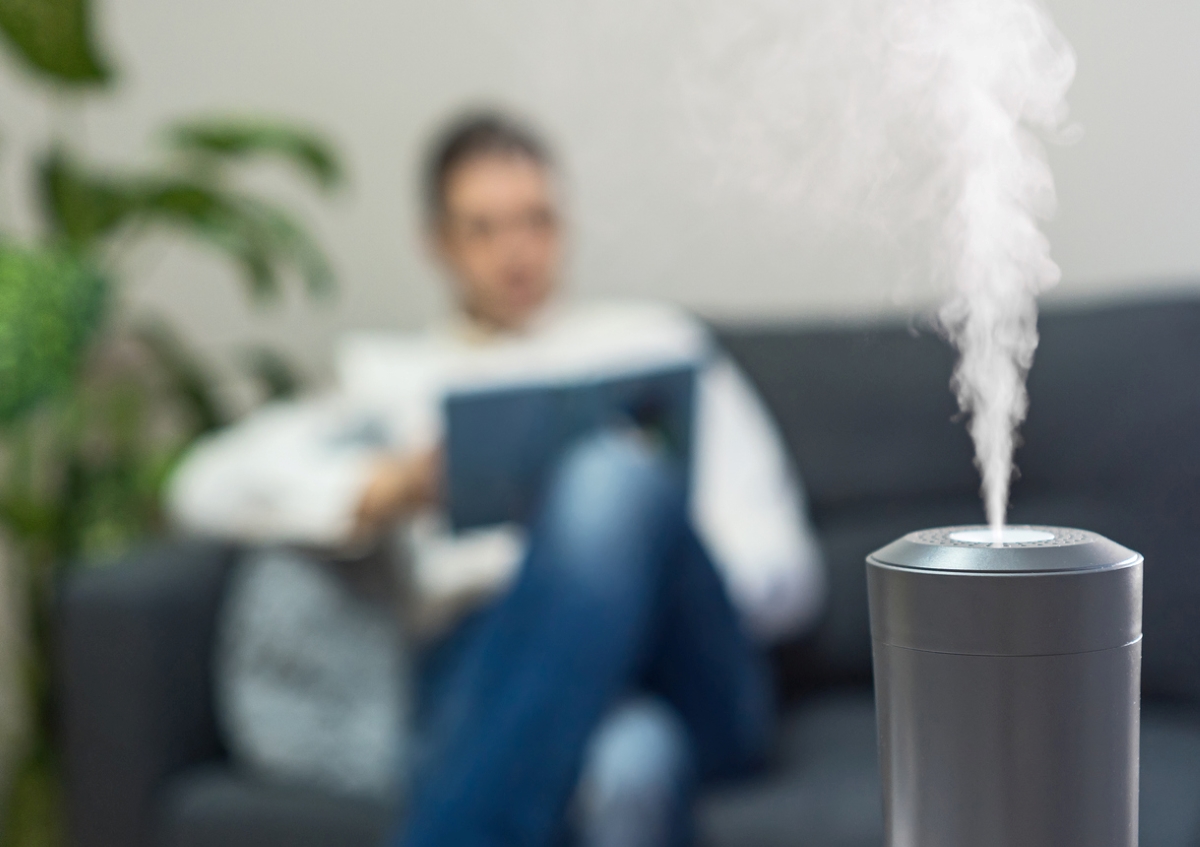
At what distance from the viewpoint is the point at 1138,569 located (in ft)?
1.16

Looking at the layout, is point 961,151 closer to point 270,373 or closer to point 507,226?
point 507,226

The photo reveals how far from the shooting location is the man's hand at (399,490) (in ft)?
4.62

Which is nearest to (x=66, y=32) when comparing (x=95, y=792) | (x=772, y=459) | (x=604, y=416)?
(x=604, y=416)

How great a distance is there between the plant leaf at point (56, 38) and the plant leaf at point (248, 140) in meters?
0.25

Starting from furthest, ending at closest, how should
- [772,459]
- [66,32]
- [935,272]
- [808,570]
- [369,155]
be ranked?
1. [369,155]
2. [772,459]
3. [808,570]
4. [66,32]
5. [935,272]

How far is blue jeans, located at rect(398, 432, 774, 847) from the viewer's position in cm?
103

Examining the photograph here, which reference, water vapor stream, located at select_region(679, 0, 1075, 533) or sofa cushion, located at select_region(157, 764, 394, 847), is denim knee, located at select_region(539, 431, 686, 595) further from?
water vapor stream, located at select_region(679, 0, 1075, 533)

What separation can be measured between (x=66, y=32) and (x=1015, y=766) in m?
1.33

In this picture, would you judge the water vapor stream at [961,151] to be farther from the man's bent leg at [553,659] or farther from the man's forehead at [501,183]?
the man's forehead at [501,183]

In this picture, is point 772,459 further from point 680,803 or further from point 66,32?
point 66,32

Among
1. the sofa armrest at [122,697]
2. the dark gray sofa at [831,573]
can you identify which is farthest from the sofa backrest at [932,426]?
the sofa armrest at [122,697]

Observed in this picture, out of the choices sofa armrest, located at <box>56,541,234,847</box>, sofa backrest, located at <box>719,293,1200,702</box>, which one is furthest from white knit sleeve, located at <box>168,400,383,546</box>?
sofa backrest, located at <box>719,293,1200,702</box>

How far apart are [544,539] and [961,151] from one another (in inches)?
30.3

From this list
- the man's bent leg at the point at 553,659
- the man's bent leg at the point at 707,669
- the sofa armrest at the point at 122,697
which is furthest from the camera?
the sofa armrest at the point at 122,697
